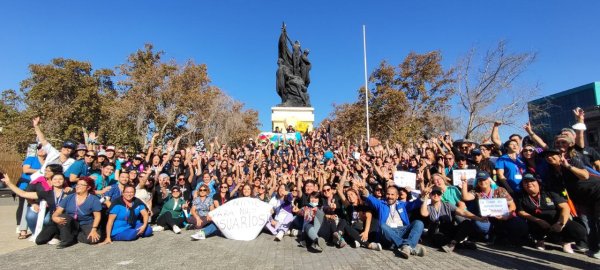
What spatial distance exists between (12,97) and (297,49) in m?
29.0

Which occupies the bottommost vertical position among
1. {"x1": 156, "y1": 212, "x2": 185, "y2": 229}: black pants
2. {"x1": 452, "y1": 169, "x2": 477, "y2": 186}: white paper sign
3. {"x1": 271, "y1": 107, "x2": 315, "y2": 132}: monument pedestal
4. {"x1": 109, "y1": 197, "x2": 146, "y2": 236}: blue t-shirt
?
{"x1": 156, "y1": 212, "x2": 185, "y2": 229}: black pants

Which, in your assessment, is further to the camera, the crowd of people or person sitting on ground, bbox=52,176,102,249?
person sitting on ground, bbox=52,176,102,249

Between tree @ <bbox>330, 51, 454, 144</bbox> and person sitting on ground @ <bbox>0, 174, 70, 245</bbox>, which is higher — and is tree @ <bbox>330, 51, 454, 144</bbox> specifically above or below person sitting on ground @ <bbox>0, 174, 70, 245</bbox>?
above

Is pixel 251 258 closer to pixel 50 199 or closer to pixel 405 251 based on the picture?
pixel 405 251

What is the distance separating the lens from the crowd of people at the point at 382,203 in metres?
5.01

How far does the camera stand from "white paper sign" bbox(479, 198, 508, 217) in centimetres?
521

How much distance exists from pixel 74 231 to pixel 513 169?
8.01 m

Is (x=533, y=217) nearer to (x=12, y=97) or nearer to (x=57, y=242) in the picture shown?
(x=57, y=242)

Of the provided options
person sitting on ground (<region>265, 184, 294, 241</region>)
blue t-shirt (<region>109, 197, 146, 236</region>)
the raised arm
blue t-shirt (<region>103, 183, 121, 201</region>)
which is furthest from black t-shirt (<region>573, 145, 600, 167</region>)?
the raised arm

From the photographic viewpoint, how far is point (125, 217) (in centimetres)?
621

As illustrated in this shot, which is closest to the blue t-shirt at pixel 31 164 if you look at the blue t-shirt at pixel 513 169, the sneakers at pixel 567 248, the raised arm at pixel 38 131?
the raised arm at pixel 38 131

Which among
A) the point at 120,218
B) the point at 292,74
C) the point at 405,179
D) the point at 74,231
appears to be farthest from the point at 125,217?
the point at 292,74

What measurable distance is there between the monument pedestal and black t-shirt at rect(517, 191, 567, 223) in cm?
1387

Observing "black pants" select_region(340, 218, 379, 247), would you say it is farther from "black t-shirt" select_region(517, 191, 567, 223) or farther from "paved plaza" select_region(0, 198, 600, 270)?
"black t-shirt" select_region(517, 191, 567, 223)
